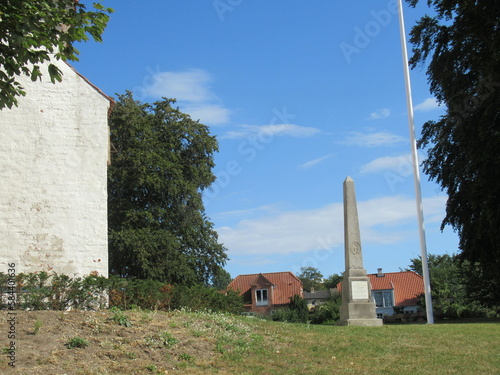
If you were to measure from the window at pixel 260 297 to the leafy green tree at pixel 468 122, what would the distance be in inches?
1263

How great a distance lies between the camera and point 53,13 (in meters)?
8.24

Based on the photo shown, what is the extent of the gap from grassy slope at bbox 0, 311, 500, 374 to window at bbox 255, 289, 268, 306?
146 ft

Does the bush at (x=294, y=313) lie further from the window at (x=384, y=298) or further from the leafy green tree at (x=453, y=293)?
the window at (x=384, y=298)

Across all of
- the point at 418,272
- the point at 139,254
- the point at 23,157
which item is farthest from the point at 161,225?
the point at 418,272

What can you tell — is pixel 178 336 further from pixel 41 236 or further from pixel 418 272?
pixel 418 272

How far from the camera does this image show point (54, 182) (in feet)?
54.4

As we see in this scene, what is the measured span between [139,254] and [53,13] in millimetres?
20705

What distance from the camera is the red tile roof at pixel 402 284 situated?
56438 millimetres

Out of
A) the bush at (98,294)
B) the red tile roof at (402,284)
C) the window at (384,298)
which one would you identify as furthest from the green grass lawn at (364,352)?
the window at (384,298)

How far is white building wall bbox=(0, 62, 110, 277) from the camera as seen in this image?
52.6 feet

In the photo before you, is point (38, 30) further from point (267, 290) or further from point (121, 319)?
point (267, 290)

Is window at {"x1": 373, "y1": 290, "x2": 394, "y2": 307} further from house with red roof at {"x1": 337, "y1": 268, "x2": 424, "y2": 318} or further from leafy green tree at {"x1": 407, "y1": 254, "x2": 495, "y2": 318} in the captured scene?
leafy green tree at {"x1": 407, "y1": 254, "x2": 495, "y2": 318}

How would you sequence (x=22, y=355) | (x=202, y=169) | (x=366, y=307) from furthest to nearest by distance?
(x=202, y=169)
(x=366, y=307)
(x=22, y=355)

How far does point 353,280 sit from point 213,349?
927 centimetres
